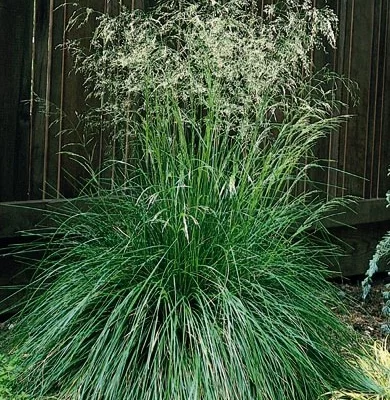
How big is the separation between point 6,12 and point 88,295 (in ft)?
5.17

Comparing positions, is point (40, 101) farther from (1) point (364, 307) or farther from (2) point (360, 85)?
(2) point (360, 85)

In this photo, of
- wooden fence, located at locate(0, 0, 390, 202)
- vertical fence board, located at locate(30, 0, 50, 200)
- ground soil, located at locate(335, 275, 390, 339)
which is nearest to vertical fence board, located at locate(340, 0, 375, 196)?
ground soil, located at locate(335, 275, 390, 339)

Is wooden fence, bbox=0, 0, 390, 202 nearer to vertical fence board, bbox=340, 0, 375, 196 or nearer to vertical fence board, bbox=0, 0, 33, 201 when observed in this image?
vertical fence board, bbox=0, 0, 33, 201

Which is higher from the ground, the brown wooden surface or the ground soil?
the brown wooden surface

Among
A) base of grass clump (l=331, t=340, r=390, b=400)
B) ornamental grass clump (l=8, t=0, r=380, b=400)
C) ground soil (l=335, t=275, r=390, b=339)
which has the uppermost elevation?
ornamental grass clump (l=8, t=0, r=380, b=400)

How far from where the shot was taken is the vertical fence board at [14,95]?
12.6ft

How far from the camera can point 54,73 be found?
4039 mm

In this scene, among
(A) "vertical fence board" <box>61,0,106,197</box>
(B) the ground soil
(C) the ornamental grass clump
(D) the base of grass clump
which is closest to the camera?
(C) the ornamental grass clump

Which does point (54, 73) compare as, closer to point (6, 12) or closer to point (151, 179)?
point (6, 12)

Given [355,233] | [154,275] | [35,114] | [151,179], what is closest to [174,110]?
[151,179]

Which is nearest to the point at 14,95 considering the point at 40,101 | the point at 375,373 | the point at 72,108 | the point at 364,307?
the point at 40,101

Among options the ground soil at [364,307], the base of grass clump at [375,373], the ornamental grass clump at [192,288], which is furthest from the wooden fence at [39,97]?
the ground soil at [364,307]

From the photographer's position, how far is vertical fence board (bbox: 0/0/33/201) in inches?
151

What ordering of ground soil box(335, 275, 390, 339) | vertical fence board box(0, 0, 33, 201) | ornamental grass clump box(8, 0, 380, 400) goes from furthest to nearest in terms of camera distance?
1. ground soil box(335, 275, 390, 339)
2. vertical fence board box(0, 0, 33, 201)
3. ornamental grass clump box(8, 0, 380, 400)
